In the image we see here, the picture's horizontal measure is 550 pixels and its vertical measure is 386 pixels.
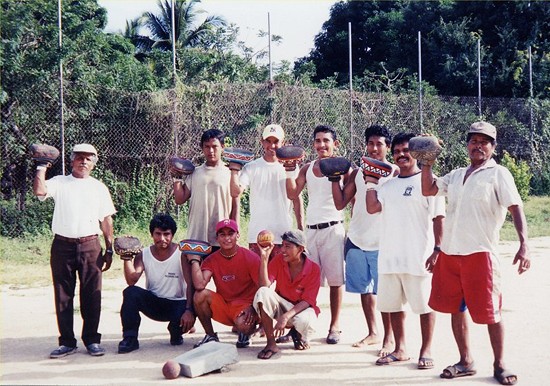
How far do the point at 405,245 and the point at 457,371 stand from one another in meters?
1.01

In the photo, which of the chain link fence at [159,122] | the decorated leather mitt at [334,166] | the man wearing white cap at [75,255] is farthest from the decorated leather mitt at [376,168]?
the chain link fence at [159,122]

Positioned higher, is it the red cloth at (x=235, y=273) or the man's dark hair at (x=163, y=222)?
the man's dark hair at (x=163, y=222)

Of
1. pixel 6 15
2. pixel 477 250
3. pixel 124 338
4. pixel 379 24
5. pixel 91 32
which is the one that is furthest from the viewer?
pixel 379 24

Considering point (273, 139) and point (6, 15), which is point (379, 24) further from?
point (273, 139)

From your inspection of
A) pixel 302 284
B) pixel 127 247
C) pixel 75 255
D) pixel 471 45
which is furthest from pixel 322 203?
pixel 471 45

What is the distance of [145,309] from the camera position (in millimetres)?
6125

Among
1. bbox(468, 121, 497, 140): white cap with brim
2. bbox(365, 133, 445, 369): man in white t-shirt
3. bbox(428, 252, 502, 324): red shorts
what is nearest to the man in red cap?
bbox(365, 133, 445, 369): man in white t-shirt

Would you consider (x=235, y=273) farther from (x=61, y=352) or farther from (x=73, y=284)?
(x=61, y=352)

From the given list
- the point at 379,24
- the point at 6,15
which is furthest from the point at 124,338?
the point at 379,24

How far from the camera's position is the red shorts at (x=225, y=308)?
19.5 feet

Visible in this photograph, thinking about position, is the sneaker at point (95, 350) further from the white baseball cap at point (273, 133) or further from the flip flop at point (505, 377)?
the flip flop at point (505, 377)

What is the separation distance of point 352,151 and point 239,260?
7986 millimetres

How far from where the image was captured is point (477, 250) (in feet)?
16.2

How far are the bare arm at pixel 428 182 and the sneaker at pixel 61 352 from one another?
3.22m
